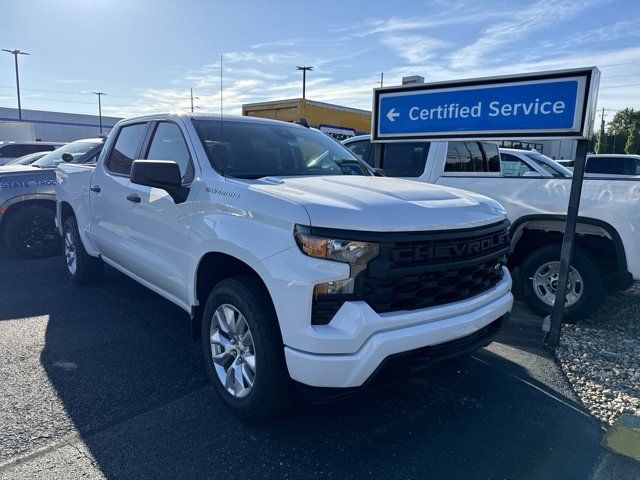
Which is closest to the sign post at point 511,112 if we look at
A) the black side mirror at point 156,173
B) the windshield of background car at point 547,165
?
the black side mirror at point 156,173

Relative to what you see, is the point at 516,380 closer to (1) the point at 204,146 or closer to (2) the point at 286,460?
(2) the point at 286,460

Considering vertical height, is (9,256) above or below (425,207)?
below

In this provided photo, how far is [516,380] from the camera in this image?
142 inches

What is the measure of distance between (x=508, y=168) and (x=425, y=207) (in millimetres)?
5907

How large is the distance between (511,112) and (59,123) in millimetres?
Result: 61655

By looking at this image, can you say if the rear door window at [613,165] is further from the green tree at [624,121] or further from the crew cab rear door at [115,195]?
the green tree at [624,121]

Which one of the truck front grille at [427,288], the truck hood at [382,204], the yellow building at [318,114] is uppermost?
the yellow building at [318,114]

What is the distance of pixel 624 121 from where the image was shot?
42.4 metres

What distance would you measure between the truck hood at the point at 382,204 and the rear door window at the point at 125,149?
1.81 m

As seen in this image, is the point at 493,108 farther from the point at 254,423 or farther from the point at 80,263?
the point at 80,263

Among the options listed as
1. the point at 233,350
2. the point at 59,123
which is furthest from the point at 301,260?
the point at 59,123

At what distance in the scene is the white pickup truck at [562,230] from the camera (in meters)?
4.22

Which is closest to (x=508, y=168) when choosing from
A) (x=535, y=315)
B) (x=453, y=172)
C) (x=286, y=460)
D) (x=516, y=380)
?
(x=453, y=172)

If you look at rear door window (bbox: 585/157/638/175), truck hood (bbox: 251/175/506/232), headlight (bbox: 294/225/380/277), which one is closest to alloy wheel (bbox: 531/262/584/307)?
truck hood (bbox: 251/175/506/232)
